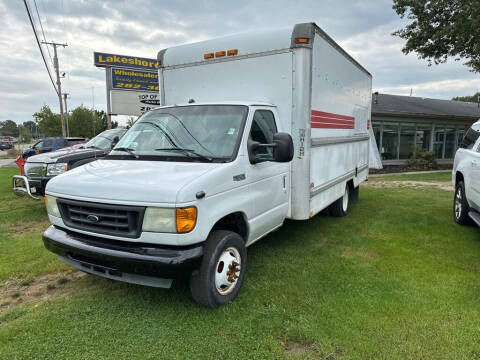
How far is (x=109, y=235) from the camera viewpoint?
3.08 meters

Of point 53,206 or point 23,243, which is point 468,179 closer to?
point 53,206

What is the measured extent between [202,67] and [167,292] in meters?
3.18

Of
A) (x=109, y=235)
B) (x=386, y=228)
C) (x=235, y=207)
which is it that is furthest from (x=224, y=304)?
(x=386, y=228)

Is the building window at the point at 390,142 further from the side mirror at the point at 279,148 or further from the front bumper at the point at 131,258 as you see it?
the front bumper at the point at 131,258

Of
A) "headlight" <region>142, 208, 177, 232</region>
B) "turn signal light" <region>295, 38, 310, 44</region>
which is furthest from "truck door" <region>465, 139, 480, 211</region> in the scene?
"headlight" <region>142, 208, 177, 232</region>

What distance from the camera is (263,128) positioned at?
4129mm

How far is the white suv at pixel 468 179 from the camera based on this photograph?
5.53 metres

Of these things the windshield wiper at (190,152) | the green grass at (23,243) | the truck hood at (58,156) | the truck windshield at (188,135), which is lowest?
the green grass at (23,243)

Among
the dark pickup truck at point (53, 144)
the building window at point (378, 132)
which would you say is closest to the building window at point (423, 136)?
the building window at point (378, 132)

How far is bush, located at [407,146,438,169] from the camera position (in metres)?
18.1

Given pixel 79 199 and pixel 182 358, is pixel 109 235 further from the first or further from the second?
pixel 182 358

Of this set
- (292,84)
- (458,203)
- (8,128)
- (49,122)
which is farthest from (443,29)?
(8,128)

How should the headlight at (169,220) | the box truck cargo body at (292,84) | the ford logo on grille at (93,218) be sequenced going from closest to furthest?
the headlight at (169,220) → the ford logo on grille at (93,218) → the box truck cargo body at (292,84)

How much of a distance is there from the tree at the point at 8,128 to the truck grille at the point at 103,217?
400 feet
